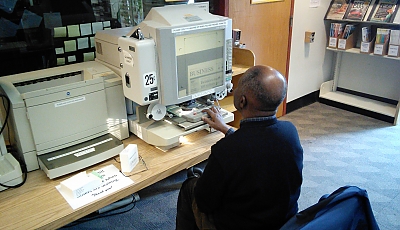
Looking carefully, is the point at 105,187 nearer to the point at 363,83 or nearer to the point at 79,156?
the point at 79,156

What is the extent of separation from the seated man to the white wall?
249cm

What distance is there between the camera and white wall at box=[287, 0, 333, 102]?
3504mm

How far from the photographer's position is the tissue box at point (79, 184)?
135cm

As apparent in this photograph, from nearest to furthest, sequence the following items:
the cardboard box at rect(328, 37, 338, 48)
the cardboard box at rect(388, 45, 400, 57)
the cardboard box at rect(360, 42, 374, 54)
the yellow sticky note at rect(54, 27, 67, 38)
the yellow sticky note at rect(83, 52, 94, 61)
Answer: the yellow sticky note at rect(54, 27, 67, 38), the yellow sticky note at rect(83, 52, 94, 61), the cardboard box at rect(388, 45, 400, 57), the cardboard box at rect(360, 42, 374, 54), the cardboard box at rect(328, 37, 338, 48)

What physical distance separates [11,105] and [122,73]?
49 centimetres

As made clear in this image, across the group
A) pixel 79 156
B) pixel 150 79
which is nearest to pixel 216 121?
pixel 150 79

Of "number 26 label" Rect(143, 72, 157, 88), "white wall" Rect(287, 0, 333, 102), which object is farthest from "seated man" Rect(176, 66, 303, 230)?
"white wall" Rect(287, 0, 333, 102)

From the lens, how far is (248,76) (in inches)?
47.8

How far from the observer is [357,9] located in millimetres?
3533

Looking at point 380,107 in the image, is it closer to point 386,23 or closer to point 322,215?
point 386,23

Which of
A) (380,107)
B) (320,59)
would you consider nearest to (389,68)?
(380,107)

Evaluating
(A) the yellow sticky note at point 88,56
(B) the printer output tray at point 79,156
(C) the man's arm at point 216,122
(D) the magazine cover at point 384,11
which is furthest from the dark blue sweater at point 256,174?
(D) the magazine cover at point 384,11

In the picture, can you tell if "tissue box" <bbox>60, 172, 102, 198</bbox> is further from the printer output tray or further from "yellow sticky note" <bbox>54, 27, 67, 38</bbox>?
"yellow sticky note" <bbox>54, 27, 67, 38</bbox>

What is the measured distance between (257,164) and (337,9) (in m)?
3.13
